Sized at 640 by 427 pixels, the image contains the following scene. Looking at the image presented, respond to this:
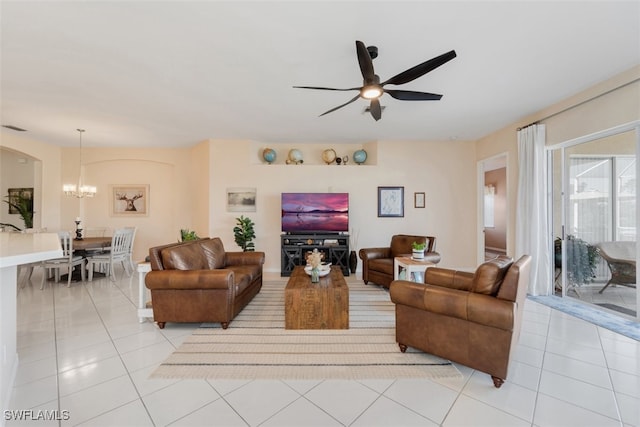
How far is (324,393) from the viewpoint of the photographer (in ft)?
6.04

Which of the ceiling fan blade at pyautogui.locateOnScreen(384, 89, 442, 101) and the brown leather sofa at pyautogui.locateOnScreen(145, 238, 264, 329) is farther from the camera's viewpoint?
Answer: the brown leather sofa at pyautogui.locateOnScreen(145, 238, 264, 329)

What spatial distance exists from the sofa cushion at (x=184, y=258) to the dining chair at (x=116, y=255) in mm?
2566

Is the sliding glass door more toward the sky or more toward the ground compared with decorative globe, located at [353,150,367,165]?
more toward the ground

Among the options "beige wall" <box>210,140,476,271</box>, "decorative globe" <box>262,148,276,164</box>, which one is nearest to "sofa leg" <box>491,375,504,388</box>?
"beige wall" <box>210,140,476,271</box>

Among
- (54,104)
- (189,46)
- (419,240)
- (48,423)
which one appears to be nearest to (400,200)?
(419,240)

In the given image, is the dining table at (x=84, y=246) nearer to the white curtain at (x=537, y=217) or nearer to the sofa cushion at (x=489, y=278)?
the sofa cushion at (x=489, y=278)

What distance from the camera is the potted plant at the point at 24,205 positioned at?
5814 millimetres

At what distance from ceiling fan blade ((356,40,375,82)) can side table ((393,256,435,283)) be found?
92.1 inches

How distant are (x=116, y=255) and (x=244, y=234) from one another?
2335 mm

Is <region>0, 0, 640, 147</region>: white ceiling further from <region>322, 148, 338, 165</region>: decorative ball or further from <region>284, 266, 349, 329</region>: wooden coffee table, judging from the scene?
<region>284, 266, 349, 329</region>: wooden coffee table

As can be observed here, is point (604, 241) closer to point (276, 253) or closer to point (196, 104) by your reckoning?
point (276, 253)

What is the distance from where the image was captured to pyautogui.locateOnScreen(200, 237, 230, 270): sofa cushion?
3512 millimetres

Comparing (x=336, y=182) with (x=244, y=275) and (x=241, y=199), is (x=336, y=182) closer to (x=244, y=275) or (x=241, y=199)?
(x=241, y=199)

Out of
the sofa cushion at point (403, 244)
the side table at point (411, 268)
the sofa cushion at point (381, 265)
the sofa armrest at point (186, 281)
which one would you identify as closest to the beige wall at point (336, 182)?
the sofa cushion at point (403, 244)
